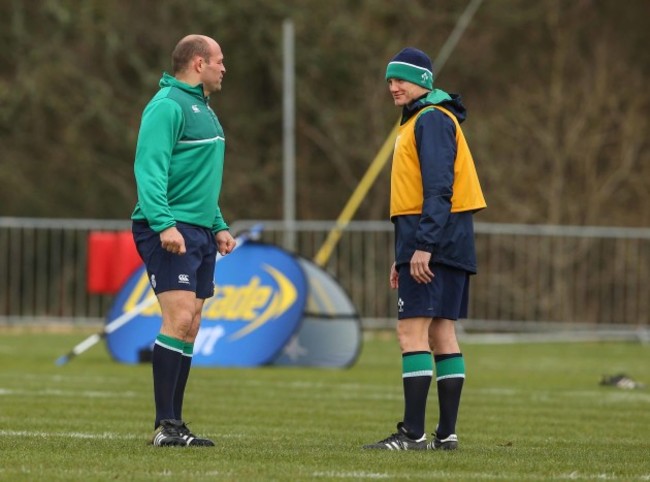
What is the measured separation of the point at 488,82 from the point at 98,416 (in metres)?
21.0

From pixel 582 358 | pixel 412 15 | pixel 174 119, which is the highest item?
pixel 412 15

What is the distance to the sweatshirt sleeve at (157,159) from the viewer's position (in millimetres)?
8148

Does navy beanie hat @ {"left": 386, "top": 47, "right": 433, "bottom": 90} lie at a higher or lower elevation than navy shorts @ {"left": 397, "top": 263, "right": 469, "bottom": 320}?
higher

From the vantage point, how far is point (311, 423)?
1019 centimetres

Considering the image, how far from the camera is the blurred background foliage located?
28719 millimetres

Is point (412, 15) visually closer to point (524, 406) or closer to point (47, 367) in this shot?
point (47, 367)

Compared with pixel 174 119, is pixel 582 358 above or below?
below

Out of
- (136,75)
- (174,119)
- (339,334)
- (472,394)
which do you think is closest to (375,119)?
(136,75)

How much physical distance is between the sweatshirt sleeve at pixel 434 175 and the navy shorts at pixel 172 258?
1.10m

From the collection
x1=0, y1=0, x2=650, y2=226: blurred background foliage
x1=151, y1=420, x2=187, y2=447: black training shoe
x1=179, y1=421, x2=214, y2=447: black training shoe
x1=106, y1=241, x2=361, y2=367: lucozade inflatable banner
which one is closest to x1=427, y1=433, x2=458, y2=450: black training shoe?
x1=179, y1=421, x2=214, y2=447: black training shoe

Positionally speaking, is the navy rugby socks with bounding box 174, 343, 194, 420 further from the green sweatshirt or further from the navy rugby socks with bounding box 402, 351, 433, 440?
the navy rugby socks with bounding box 402, 351, 433, 440

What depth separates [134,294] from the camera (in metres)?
16.9

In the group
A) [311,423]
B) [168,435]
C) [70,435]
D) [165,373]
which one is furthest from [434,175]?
[311,423]

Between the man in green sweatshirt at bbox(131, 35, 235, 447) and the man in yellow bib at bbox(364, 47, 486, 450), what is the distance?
934 mm
